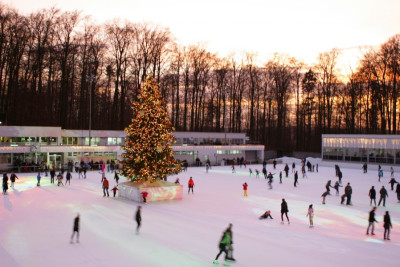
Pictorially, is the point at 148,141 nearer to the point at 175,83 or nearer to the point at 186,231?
the point at 186,231

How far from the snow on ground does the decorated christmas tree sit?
2.08 metres

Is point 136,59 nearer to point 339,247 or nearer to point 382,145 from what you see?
point 382,145

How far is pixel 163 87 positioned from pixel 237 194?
34.6 meters

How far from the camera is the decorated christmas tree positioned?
19.0m

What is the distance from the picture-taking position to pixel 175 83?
5475cm

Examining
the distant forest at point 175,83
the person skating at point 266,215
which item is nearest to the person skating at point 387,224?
the person skating at point 266,215

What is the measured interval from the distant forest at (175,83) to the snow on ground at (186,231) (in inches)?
846

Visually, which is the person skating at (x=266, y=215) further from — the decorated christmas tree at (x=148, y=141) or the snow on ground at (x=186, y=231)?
the decorated christmas tree at (x=148, y=141)

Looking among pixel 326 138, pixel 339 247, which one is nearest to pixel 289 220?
pixel 339 247

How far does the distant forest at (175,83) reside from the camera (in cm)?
4288

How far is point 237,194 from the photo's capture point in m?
20.6

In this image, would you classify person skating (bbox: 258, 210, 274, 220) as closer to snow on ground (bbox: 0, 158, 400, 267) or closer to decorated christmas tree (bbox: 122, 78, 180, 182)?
snow on ground (bbox: 0, 158, 400, 267)

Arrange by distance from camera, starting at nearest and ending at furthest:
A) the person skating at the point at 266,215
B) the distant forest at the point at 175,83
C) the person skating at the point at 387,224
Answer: the person skating at the point at 387,224
the person skating at the point at 266,215
the distant forest at the point at 175,83

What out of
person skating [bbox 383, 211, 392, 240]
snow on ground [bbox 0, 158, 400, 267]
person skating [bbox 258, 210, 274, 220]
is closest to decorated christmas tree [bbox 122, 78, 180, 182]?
snow on ground [bbox 0, 158, 400, 267]
